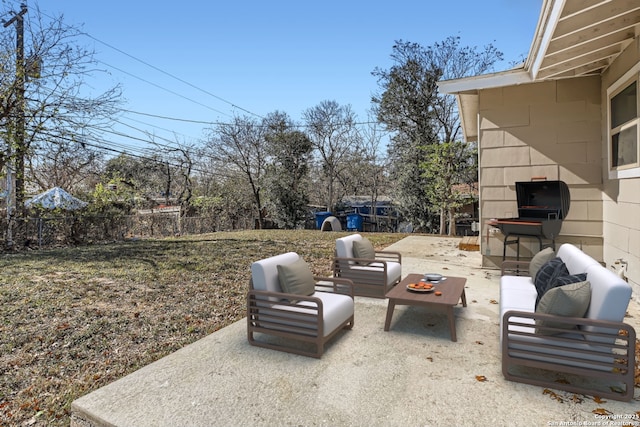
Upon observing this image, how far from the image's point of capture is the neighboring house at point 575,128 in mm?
4332

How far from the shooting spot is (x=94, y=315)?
424 cm

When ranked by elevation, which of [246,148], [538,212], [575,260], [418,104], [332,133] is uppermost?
[418,104]

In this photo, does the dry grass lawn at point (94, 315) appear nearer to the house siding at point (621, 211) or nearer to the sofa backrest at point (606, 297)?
the sofa backrest at point (606, 297)

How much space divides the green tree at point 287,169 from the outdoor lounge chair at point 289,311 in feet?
A: 46.6

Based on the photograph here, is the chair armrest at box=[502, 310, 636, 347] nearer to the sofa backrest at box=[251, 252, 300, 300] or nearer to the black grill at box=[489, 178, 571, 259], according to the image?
the sofa backrest at box=[251, 252, 300, 300]

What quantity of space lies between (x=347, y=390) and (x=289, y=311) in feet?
2.94

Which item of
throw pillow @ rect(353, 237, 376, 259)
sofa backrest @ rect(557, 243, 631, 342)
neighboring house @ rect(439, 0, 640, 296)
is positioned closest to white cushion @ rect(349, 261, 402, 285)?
throw pillow @ rect(353, 237, 376, 259)

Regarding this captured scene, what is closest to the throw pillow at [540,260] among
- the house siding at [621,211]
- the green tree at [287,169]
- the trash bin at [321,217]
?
the house siding at [621,211]

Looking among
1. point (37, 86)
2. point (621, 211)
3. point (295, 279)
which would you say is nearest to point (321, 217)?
point (37, 86)

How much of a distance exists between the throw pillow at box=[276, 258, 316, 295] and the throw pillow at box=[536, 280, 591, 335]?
1.97 m

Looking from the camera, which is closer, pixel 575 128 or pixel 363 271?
pixel 363 271

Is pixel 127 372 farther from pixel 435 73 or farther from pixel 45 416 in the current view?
pixel 435 73

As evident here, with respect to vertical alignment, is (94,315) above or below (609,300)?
below

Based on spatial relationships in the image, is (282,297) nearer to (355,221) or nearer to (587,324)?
(587,324)
